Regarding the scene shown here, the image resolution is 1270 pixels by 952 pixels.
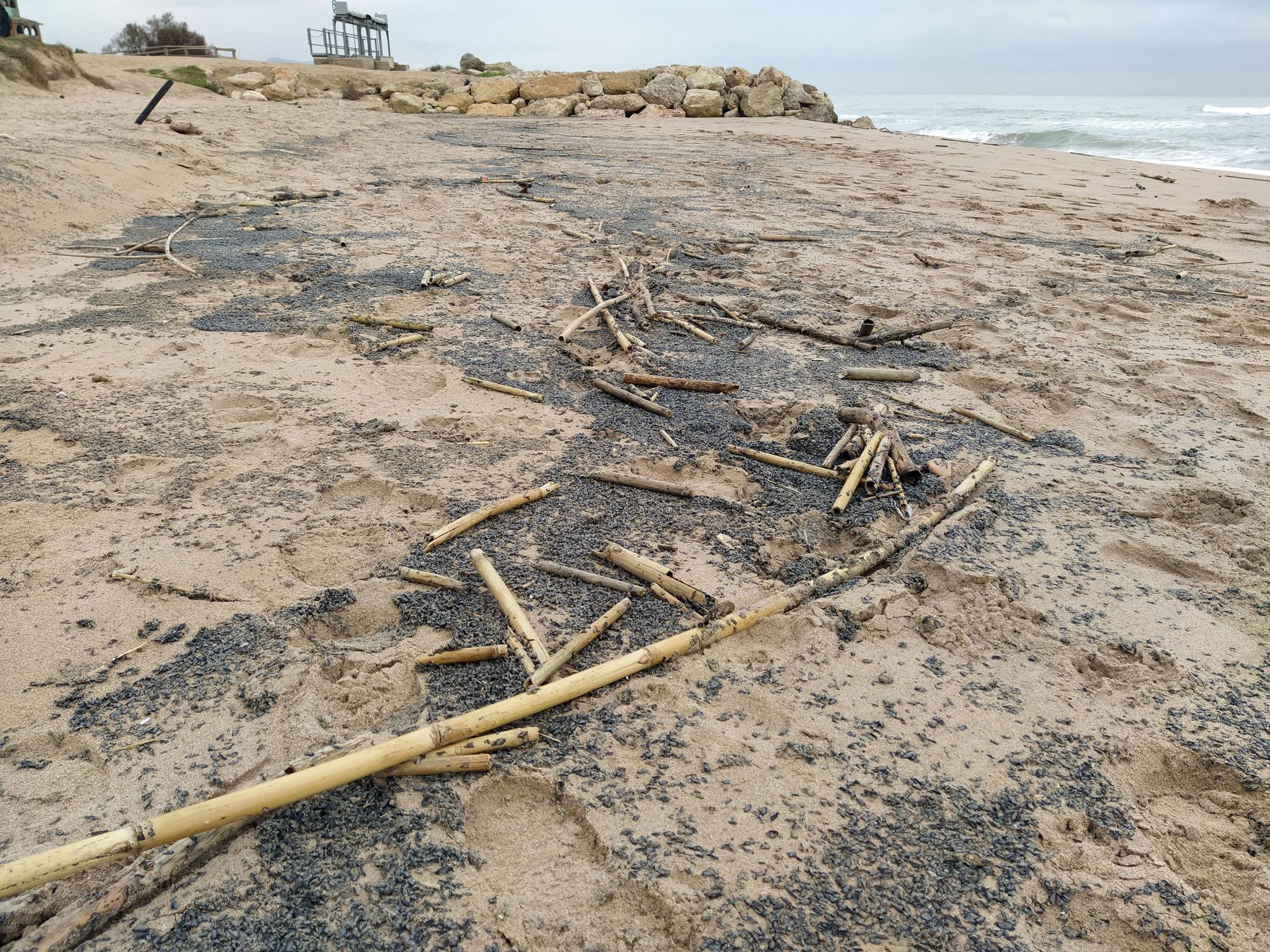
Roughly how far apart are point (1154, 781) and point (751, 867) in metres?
1.26

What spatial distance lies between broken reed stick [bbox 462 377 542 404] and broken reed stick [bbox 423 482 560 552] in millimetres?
1002

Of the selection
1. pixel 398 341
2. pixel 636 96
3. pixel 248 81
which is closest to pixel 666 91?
pixel 636 96

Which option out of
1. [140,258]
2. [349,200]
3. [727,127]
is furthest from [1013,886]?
[727,127]

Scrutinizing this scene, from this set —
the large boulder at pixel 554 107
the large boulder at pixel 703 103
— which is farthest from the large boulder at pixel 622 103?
the large boulder at pixel 703 103

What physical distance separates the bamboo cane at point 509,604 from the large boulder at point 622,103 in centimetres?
2239

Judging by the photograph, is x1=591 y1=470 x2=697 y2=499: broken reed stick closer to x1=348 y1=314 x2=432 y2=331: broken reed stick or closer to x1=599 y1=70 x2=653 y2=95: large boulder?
x1=348 y1=314 x2=432 y2=331: broken reed stick

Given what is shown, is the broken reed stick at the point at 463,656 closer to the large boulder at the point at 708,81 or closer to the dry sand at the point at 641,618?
the dry sand at the point at 641,618

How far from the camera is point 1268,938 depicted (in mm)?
1747

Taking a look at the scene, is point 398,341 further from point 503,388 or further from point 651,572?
point 651,572

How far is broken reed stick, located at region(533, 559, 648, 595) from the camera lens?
2842 mm

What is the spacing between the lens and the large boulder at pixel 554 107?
22109 millimetres

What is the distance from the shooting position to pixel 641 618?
8.94ft

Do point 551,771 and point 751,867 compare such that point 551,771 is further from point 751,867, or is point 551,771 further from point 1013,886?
point 1013,886

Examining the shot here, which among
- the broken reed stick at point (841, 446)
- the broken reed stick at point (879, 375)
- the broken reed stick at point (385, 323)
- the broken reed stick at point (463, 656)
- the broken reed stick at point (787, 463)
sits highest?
the broken reed stick at point (385, 323)
